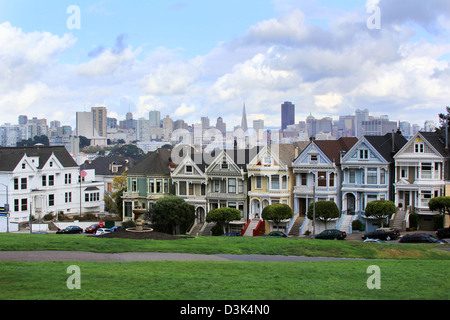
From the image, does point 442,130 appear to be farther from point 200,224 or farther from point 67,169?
point 67,169

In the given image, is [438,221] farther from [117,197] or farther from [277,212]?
[117,197]

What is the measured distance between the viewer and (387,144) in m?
60.2

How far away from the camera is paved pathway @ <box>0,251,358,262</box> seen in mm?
31578

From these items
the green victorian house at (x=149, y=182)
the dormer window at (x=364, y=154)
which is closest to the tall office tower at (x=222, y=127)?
the green victorian house at (x=149, y=182)

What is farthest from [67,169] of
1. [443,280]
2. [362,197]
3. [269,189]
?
[443,280]

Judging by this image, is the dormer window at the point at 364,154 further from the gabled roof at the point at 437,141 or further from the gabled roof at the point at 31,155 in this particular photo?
the gabled roof at the point at 31,155

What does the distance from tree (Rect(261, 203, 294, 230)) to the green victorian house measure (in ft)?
45.8

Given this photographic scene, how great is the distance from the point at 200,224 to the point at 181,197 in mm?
3500

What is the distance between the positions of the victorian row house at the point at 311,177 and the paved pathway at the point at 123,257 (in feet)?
66.2

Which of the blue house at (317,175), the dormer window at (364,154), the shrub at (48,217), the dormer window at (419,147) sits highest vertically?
the dormer window at (419,147)

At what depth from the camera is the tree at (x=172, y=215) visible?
62.2m

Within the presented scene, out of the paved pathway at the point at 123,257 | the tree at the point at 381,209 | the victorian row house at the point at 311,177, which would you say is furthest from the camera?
the victorian row house at the point at 311,177

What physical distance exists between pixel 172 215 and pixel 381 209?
20179 millimetres
